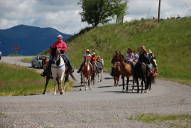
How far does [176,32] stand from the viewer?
77.2 metres

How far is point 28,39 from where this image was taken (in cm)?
12725

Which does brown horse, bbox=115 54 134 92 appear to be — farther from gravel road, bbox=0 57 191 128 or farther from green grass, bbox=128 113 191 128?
green grass, bbox=128 113 191 128

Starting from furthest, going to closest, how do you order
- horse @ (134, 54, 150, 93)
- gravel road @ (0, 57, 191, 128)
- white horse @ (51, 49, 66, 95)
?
horse @ (134, 54, 150, 93) < white horse @ (51, 49, 66, 95) < gravel road @ (0, 57, 191, 128)

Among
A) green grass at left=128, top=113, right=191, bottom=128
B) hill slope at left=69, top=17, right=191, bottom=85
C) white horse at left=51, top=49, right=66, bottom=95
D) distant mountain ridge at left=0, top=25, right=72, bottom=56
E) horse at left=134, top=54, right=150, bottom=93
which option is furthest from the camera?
distant mountain ridge at left=0, top=25, right=72, bottom=56

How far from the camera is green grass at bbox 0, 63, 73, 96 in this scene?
93.0 ft

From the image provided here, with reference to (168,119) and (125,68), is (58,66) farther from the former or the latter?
(168,119)

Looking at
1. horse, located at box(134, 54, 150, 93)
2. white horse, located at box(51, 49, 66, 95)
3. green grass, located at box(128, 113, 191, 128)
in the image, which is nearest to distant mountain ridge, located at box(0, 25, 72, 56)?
horse, located at box(134, 54, 150, 93)

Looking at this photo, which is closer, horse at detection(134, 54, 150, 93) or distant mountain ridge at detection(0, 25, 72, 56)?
horse at detection(134, 54, 150, 93)

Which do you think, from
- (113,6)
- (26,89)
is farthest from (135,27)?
(26,89)

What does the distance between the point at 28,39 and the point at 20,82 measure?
96005mm

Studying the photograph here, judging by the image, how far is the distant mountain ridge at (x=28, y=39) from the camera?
116 meters

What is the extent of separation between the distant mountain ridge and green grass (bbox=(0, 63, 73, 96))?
76377 mm

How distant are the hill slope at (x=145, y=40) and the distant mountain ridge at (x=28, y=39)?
30107 millimetres

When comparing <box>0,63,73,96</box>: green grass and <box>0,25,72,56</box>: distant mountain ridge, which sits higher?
<box>0,25,72,56</box>: distant mountain ridge
